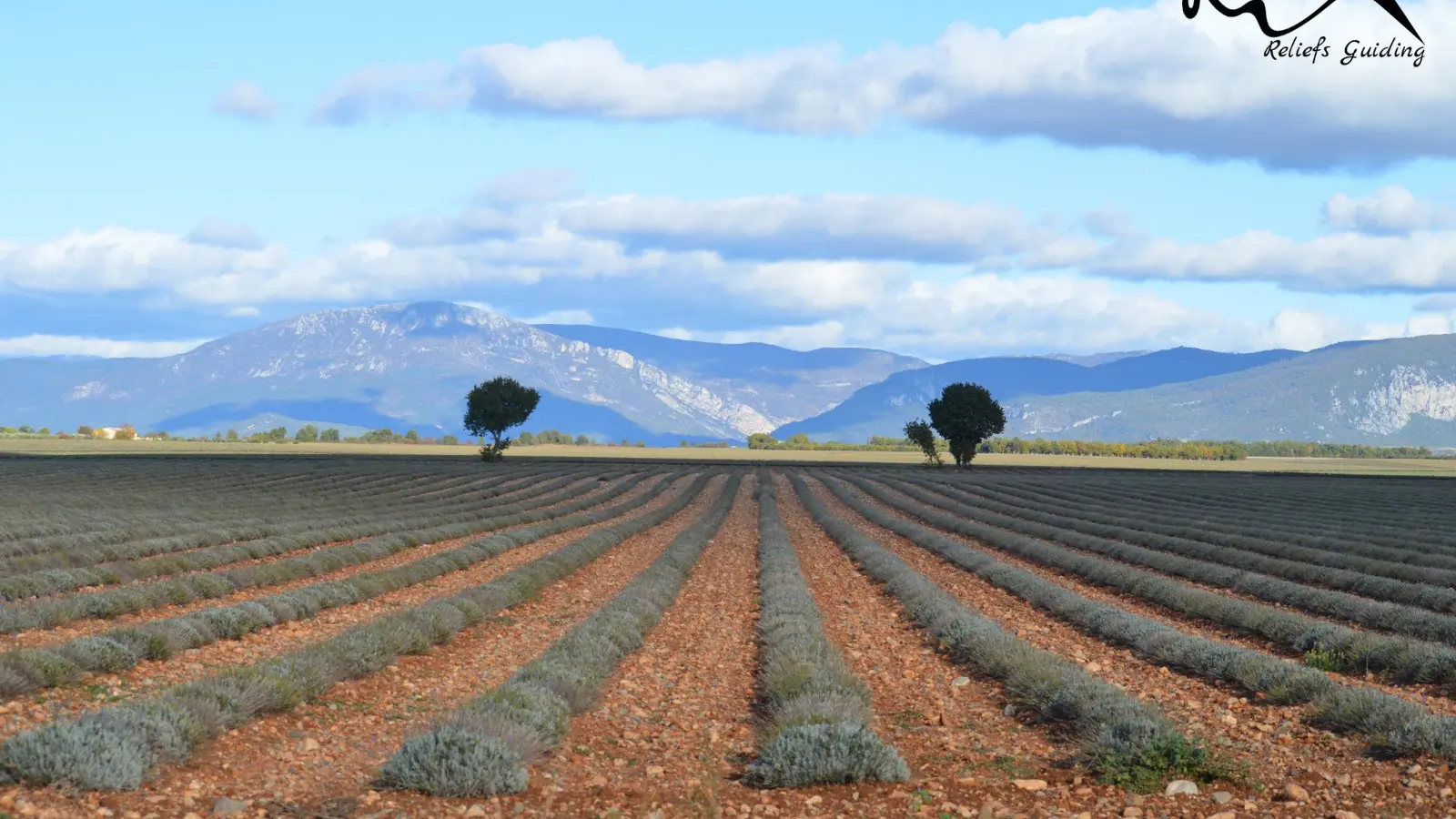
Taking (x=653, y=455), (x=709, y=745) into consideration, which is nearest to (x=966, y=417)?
(x=653, y=455)

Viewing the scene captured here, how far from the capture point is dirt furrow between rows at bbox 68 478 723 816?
9641 millimetres

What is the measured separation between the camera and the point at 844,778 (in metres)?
10.4

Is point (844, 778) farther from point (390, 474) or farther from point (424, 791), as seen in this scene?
point (390, 474)

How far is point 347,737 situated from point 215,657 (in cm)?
456

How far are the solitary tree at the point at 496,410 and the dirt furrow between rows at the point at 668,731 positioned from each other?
106 metres

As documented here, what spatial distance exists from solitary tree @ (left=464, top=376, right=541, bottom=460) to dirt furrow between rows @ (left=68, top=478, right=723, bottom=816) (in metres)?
106

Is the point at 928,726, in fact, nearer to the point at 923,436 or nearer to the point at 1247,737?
the point at 1247,737

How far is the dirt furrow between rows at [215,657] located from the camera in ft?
39.7

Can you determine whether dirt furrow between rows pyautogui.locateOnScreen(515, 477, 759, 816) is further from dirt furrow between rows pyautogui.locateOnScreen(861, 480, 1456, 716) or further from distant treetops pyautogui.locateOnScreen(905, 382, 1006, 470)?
distant treetops pyautogui.locateOnScreen(905, 382, 1006, 470)

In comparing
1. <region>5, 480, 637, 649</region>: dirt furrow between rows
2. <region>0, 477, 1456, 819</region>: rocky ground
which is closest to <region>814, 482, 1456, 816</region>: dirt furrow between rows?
<region>0, 477, 1456, 819</region>: rocky ground

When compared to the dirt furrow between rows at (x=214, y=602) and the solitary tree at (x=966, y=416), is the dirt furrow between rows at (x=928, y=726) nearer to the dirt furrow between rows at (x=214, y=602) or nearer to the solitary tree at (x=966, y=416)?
the dirt furrow between rows at (x=214, y=602)

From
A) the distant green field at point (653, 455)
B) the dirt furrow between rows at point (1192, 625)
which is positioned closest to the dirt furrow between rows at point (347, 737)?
the dirt furrow between rows at point (1192, 625)

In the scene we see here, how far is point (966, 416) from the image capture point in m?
124

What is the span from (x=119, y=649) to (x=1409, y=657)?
15108 millimetres
